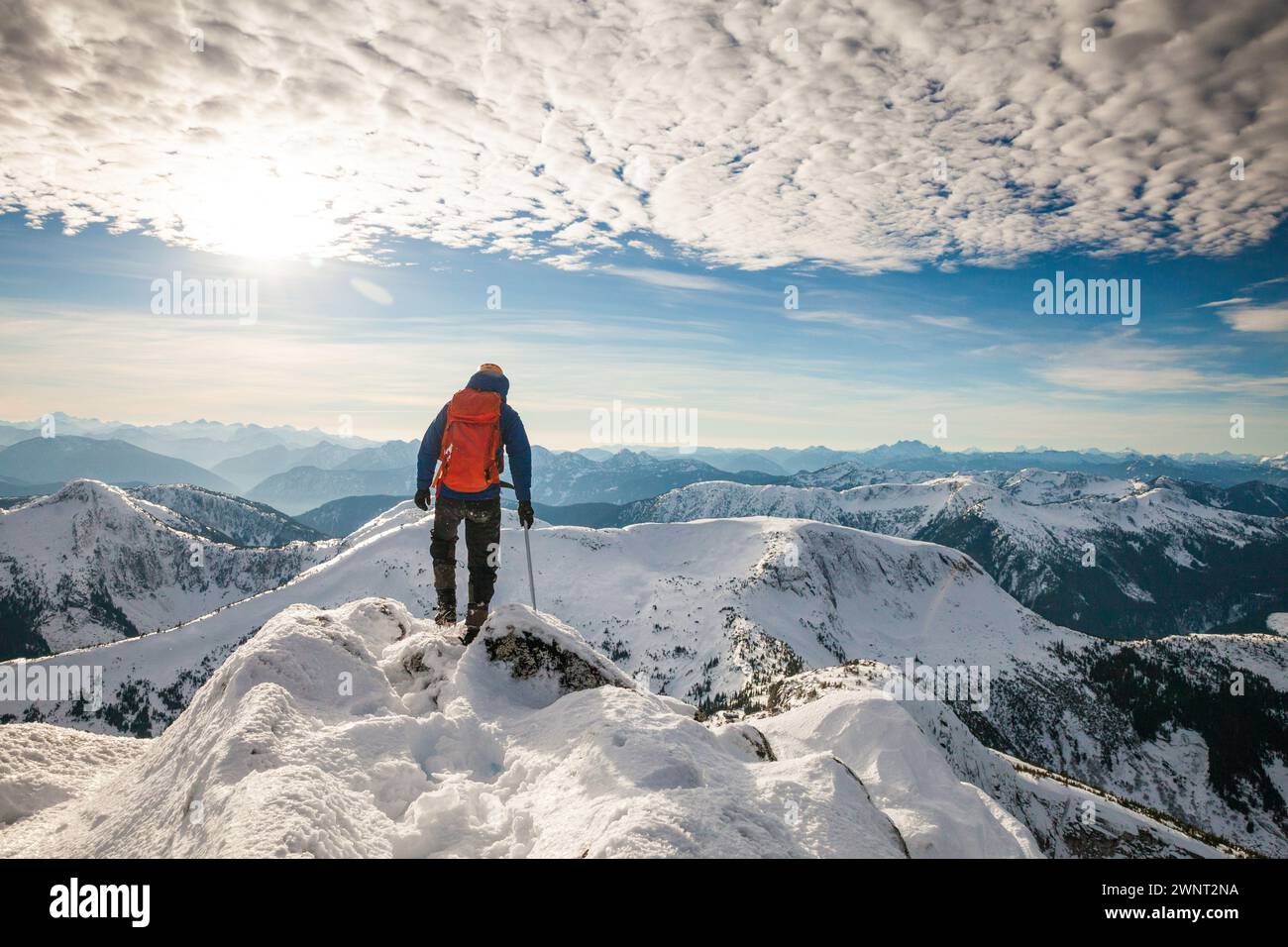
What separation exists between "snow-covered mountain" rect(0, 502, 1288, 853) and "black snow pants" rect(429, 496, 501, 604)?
283ft

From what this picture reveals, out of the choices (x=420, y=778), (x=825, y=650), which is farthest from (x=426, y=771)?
(x=825, y=650)

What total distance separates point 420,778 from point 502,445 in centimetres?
742

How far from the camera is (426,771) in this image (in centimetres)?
755

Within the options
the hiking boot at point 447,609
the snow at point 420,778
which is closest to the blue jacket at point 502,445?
the hiking boot at point 447,609

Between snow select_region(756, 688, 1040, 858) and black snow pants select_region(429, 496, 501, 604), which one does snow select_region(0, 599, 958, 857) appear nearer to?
black snow pants select_region(429, 496, 501, 604)

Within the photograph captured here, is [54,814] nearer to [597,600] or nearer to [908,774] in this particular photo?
[908,774]

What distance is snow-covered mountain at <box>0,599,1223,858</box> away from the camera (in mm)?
5281

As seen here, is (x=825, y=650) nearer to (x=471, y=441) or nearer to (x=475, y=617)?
(x=475, y=617)

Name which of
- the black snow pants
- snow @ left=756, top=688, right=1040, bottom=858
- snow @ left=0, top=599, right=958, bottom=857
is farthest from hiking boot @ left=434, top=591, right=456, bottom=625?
snow @ left=756, top=688, right=1040, bottom=858

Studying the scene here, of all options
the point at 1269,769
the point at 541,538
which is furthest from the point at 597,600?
the point at 1269,769

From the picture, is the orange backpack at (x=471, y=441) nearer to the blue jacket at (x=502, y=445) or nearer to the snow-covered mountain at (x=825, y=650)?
the blue jacket at (x=502, y=445)

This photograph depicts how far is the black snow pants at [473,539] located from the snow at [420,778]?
2796 mm
